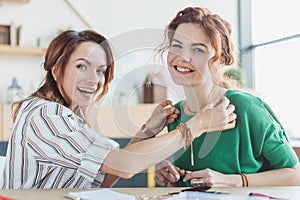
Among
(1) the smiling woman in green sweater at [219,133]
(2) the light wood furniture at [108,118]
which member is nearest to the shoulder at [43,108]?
(1) the smiling woman in green sweater at [219,133]

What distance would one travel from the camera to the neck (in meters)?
1.61

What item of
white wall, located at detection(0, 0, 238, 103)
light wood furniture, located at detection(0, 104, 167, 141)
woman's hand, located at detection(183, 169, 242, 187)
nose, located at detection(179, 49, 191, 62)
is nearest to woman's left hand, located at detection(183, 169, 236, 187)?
woman's hand, located at detection(183, 169, 242, 187)

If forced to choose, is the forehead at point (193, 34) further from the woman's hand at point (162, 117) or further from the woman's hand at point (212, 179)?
the woman's hand at point (212, 179)

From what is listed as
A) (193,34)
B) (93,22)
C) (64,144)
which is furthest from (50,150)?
(93,22)

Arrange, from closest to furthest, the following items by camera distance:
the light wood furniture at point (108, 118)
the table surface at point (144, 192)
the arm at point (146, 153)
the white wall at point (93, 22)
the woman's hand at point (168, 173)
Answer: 1. the table surface at point (144, 192)
2. the arm at point (146, 153)
3. the woman's hand at point (168, 173)
4. the light wood furniture at point (108, 118)
5. the white wall at point (93, 22)

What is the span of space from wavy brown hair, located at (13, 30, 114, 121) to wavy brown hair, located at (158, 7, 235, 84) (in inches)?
8.0

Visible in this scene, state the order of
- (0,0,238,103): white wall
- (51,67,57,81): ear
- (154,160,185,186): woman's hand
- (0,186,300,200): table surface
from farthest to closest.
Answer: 1. (0,0,238,103): white wall
2. (51,67,57,81): ear
3. (154,160,185,186): woman's hand
4. (0,186,300,200): table surface

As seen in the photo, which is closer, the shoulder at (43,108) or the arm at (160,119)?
the shoulder at (43,108)

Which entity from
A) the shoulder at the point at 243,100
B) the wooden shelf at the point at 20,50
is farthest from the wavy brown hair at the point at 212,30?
the wooden shelf at the point at 20,50

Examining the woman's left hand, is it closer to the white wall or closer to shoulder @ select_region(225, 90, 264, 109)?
shoulder @ select_region(225, 90, 264, 109)

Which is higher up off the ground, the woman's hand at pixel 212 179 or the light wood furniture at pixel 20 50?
the light wood furniture at pixel 20 50

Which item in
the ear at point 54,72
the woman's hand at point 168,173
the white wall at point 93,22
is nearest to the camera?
the woman's hand at point 168,173

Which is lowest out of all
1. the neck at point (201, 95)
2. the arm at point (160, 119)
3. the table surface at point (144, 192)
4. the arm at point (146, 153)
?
the table surface at point (144, 192)

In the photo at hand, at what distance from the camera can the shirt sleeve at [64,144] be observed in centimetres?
142
